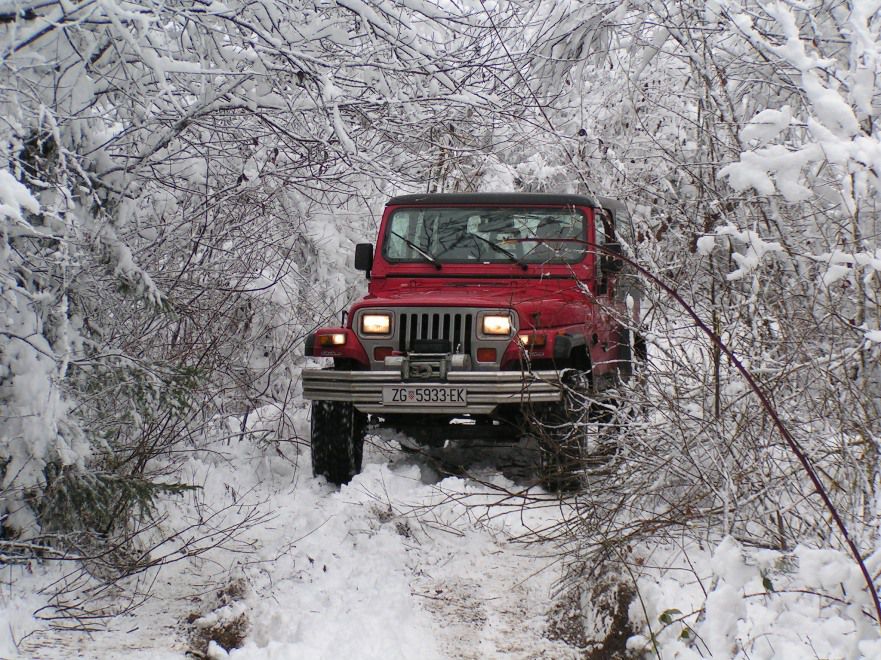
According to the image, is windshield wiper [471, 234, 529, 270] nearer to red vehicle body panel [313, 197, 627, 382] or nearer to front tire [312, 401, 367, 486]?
red vehicle body panel [313, 197, 627, 382]

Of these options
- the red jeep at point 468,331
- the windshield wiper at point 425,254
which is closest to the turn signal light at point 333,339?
the red jeep at point 468,331

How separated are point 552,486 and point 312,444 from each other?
4.86 ft

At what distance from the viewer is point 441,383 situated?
5.98 meters

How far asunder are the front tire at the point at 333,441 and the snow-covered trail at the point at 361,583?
24 centimetres

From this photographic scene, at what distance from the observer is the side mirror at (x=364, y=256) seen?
7.08 m

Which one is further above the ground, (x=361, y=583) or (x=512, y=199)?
(x=512, y=199)

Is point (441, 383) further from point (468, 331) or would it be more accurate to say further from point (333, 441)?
point (333, 441)

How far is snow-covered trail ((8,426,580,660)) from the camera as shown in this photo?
3.91 m

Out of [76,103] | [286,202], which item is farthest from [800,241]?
[286,202]

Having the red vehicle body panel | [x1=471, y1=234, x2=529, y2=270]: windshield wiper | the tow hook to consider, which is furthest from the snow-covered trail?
[x1=471, y1=234, x2=529, y2=270]: windshield wiper

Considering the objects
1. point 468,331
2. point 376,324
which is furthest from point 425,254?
point 468,331

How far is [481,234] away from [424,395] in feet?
4.89

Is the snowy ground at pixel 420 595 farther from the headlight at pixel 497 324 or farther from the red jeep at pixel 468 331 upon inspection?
the headlight at pixel 497 324

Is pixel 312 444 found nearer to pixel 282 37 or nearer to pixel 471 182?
pixel 282 37
